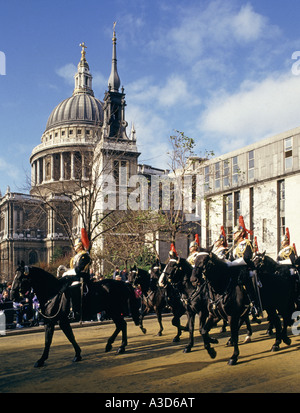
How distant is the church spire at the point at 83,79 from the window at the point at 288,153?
95.9 m

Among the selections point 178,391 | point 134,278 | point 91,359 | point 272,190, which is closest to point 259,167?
point 272,190

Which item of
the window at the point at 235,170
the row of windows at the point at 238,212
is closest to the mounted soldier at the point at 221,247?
the row of windows at the point at 238,212

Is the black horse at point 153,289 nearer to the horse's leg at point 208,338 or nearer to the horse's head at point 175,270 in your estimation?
the horse's head at point 175,270

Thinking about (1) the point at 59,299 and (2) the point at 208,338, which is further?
(1) the point at 59,299

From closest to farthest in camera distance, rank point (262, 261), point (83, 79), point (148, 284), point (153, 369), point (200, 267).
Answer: point (153, 369) → point (200, 267) → point (262, 261) → point (148, 284) → point (83, 79)

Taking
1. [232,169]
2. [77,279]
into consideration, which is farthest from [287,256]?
[232,169]

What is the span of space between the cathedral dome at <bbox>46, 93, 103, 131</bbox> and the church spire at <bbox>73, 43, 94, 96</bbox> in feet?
20.0

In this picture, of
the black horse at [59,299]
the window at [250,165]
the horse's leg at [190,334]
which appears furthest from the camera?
the window at [250,165]

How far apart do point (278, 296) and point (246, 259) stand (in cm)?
234

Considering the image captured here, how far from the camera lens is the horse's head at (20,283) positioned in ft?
37.0

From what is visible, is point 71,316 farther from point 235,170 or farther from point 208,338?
point 235,170

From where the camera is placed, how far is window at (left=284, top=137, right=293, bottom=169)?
40188mm

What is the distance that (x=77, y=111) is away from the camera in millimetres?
115938

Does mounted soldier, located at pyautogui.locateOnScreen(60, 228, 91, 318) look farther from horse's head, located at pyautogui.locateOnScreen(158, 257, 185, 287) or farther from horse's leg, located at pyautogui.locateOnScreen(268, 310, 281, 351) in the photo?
horse's leg, located at pyautogui.locateOnScreen(268, 310, 281, 351)
